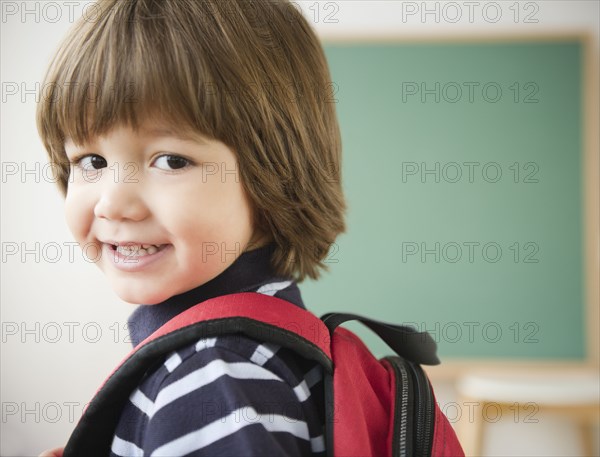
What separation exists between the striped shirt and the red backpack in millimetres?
13

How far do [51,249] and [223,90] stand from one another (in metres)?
1.29

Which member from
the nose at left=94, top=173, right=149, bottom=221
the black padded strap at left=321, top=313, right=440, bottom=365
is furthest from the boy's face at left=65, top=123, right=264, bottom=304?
the black padded strap at left=321, top=313, right=440, bottom=365

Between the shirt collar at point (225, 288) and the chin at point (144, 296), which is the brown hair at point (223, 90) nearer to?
the shirt collar at point (225, 288)

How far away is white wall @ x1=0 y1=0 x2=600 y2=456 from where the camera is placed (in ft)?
5.41

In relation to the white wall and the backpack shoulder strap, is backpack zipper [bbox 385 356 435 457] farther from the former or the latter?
the white wall

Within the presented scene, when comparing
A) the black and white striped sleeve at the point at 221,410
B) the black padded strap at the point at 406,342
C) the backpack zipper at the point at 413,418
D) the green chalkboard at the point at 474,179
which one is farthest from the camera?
the green chalkboard at the point at 474,179

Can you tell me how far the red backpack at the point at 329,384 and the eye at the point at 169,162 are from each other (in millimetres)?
123

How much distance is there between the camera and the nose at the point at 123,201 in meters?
0.58

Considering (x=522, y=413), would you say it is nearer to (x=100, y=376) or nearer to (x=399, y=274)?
(x=399, y=274)

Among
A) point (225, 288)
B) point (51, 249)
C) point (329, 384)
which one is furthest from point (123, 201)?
point (51, 249)

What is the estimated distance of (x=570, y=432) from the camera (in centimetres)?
183

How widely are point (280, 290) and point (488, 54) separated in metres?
1.31

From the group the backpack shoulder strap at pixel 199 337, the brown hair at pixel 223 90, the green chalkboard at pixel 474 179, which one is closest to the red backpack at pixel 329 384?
the backpack shoulder strap at pixel 199 337

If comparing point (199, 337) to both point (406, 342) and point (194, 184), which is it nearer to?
point (194, 184)
